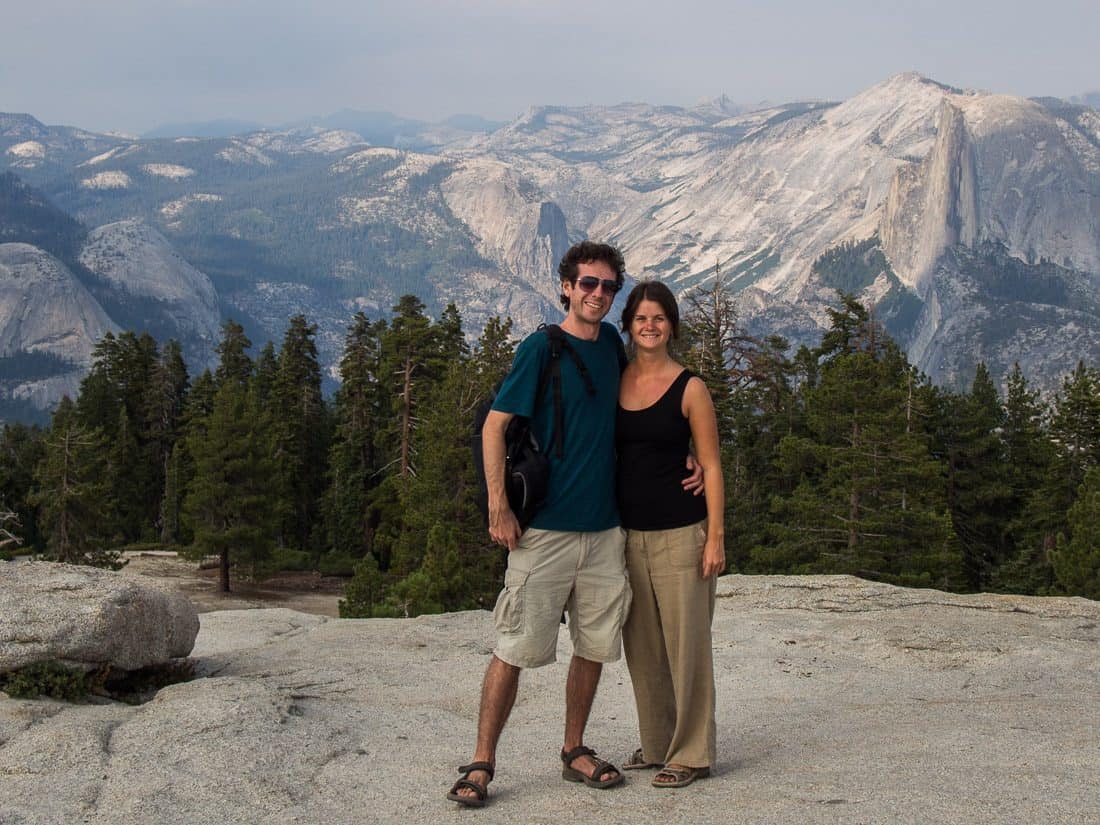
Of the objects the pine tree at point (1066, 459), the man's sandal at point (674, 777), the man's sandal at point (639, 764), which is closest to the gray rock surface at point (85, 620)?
the man's sandal at point (639, 764)

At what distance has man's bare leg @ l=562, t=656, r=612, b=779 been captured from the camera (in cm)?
608

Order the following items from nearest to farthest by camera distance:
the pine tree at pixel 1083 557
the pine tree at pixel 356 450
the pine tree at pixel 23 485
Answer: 1. the pine tree at pixel 1083 557
2. the pine tree at pixel 356 450
3. the pine tree at pixel 23 485

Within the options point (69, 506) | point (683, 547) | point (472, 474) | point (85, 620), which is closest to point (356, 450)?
point (69, 506)

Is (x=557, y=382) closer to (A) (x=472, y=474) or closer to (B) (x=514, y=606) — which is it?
(B) (x=514, y=606)

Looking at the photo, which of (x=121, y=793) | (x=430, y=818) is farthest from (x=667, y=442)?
(x=121, y=793)

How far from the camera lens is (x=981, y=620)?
12359mm

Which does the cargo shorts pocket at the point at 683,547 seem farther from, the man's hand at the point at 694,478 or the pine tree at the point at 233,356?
the pine tree at the point at 233,356

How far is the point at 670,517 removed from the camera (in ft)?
19.2

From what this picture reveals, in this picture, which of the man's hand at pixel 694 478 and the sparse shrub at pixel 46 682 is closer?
the man's hand at pixel 694 478

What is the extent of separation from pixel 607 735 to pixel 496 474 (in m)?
3.53

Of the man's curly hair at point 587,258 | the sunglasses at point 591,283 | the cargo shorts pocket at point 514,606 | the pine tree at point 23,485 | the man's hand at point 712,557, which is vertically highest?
the man's curly hair at point 587,258

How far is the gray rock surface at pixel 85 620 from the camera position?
8938mm

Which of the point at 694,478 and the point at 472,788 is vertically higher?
the point at 694,478

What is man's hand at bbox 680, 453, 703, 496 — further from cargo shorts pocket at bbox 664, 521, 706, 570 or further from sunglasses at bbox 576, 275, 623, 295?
sunglasses at bbox 576, 275, 623, 295
